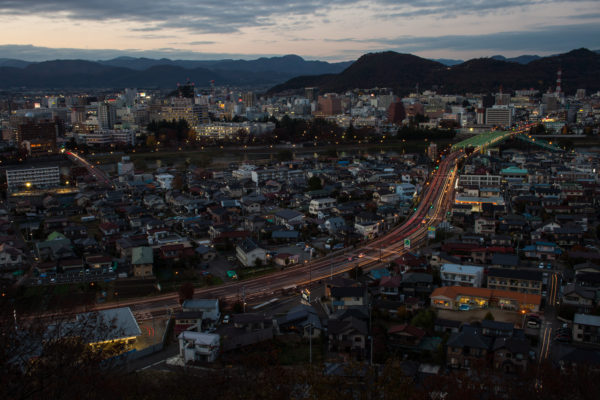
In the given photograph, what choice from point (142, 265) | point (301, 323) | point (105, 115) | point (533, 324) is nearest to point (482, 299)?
point (533, 324)

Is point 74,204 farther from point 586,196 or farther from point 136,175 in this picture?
point 586,196

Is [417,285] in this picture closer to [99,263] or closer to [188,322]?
[188,322]

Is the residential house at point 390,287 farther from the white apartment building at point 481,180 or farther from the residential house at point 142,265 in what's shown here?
the white apartment building at point 481,180

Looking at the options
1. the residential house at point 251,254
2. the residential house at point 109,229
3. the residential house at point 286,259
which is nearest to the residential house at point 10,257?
the residential house at point 109,229

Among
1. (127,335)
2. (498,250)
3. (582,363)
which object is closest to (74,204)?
(127,335)

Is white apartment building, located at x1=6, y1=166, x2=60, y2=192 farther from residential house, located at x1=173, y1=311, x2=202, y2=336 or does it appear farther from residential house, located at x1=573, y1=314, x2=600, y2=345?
residential house, located at x1=573, y1=314, x2=600, y2=345
